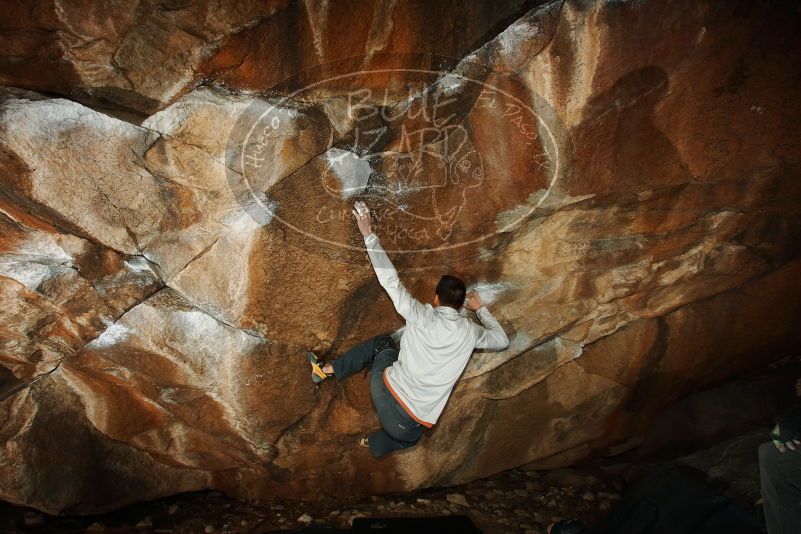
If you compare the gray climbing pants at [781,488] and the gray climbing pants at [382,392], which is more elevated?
the gray climbing pants at [382,392]

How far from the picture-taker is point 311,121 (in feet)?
Result: 7.95

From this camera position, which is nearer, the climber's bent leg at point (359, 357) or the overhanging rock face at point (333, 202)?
the overhanging rock face at point (333, 202)

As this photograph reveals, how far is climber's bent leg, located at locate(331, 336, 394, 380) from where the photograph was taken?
9.79 ft

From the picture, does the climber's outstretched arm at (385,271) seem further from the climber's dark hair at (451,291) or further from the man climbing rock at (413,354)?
the climber's dark hair at (451,291)

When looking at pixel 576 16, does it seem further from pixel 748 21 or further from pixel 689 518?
pixel 689 518

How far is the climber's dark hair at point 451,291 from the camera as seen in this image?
256 cm

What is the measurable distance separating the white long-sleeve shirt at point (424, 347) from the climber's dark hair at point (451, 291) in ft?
0.12

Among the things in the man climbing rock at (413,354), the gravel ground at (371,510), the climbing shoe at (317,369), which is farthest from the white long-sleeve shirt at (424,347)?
the gravel ground at (371,510)

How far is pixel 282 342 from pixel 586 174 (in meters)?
2.14

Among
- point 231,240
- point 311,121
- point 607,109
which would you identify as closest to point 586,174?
point 607,109

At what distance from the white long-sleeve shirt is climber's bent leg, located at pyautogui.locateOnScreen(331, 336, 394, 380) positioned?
0.70 ft

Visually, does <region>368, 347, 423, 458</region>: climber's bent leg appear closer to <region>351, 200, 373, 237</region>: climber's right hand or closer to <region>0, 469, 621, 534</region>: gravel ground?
<region>351, 200, 373, 237</region>: climber's right hand

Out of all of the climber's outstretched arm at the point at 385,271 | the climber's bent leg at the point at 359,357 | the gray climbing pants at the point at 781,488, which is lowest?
the gray climbing pants at the point at 781,488

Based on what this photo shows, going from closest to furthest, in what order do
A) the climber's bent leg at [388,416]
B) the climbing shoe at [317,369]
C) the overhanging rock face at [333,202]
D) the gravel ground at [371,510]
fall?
the overhanging rock face at [333,202] < the climber's bent leg at [388,416] < the climbing shoe at [317,369] < the gravel ground at [371,510]
